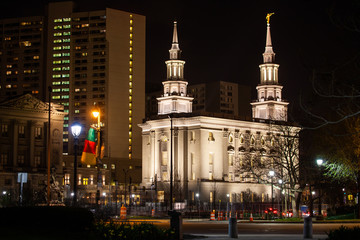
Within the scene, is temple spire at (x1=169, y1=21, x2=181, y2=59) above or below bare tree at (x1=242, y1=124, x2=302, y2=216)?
above

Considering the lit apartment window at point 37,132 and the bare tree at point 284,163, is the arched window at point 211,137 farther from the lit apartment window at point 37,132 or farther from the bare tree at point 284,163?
the bare tree at point 284,163

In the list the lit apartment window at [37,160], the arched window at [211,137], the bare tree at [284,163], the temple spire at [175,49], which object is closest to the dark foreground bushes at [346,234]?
the bare tree at [284,163]

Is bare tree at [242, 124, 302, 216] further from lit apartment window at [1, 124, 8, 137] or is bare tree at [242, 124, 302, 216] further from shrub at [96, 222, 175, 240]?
lit apartment window at [1, 124, 8, 137]

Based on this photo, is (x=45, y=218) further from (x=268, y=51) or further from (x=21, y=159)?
(x=268, y=51)

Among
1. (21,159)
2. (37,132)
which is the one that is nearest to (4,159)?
(21,159)

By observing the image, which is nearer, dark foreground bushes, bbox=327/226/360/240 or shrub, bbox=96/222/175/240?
dark foreground bushes, bbox=327/226/360/240

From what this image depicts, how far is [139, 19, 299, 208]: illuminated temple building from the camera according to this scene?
135 meters

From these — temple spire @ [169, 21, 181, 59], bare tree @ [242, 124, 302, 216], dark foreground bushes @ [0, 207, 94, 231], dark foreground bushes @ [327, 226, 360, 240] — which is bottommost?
dark foreground bushes @ [327, 226, 360, 240]

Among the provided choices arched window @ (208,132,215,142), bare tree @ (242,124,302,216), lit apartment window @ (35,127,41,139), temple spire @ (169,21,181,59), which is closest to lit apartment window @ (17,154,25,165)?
lit apartment window @ (35,127,41,139)

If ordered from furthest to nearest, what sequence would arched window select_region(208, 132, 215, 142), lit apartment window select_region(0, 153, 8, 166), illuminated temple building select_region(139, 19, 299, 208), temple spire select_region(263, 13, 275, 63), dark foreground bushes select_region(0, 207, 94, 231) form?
temple spire select_region(263, 13, 275, 63)
arched window select_region(208, 132, 215, 142)
illuminated temple building select_region(139, 19, 299, 208)
lit apartment window select_region(0, 153, 8, 166)
dark foreground bushes select_region(0, 207, 94, 231)

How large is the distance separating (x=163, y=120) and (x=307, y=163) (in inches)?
2507

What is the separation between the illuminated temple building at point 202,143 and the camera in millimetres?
134750

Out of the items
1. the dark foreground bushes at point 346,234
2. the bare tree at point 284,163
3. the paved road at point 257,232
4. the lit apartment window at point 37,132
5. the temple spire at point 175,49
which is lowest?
the paved road at point 257,232

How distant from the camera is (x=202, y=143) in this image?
449ft
